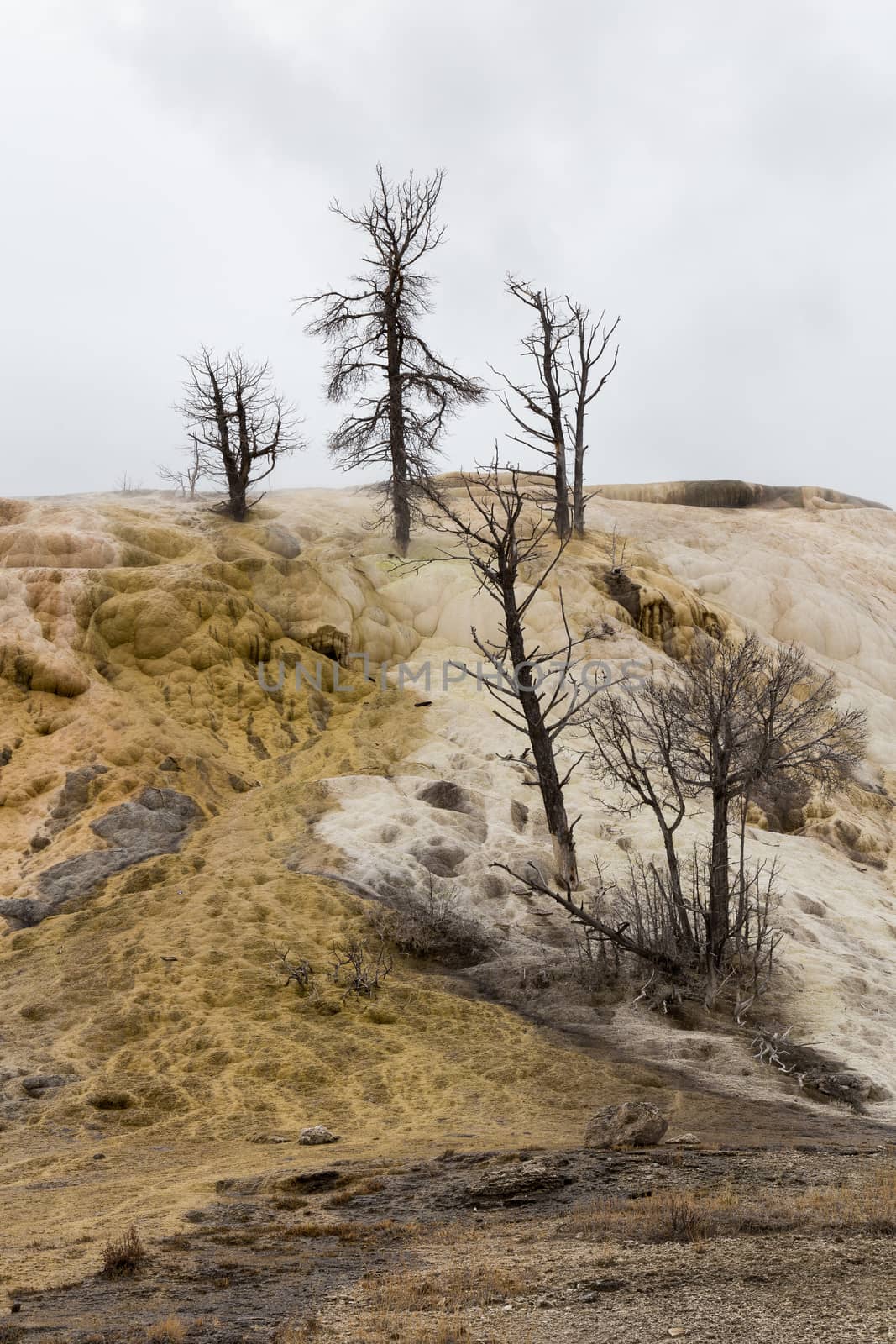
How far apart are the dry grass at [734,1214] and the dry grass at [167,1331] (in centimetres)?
219

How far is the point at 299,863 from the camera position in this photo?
14742mm

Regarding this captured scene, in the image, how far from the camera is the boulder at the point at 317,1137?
8.12 meters

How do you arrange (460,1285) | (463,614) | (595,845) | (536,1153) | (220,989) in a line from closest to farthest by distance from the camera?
(460,1285) < (536,1153) < (220,989) < (595,845) < (463,614)

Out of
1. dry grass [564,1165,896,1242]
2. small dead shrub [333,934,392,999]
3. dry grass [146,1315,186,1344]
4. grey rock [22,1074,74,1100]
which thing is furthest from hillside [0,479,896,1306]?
dry grass [564,1165,896,1242]

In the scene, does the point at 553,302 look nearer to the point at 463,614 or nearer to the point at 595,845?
the point at 463,614

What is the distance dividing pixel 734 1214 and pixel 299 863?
33.3ft

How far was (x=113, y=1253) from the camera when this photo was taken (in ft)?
16.6

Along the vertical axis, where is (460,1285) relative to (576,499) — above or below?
below

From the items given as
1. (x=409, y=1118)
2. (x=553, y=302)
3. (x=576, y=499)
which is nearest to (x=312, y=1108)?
(x=409, y=1118)

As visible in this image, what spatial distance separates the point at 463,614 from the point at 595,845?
854 cm

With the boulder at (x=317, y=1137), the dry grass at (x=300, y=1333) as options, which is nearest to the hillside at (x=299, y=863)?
the boulder at (x=317, y=1137)

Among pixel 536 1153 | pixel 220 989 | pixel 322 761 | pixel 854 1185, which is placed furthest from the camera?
pixel 322 761

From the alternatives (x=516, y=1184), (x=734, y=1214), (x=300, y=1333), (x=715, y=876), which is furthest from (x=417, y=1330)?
(x=715, y=876)

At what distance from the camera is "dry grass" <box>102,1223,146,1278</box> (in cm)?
501
